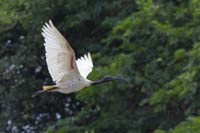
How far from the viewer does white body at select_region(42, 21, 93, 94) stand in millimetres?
11109

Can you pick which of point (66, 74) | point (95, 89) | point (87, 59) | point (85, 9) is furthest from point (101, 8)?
point (66, 74)

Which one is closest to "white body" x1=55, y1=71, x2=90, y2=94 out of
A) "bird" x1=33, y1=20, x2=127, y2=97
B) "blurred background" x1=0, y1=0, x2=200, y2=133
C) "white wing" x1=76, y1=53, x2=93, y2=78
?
"bird" x1=33, y1=20, x2=127, y2=97

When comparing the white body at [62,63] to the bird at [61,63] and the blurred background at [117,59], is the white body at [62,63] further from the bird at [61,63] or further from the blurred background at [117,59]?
the blurred background at [117,59]

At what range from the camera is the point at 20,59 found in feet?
54.5

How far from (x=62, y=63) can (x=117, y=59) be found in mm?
3662

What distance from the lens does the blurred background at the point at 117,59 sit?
579 inches

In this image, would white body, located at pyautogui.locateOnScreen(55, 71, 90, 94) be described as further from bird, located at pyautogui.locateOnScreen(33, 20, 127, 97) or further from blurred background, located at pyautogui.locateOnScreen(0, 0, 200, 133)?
blurred background, located at pyautogui.locateOnScreen(0, 0, 200, 133)

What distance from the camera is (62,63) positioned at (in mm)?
11266

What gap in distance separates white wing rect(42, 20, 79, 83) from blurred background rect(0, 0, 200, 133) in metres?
2.74

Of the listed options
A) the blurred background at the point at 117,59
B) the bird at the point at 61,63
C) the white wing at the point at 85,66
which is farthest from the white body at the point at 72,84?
the blurred background at the point at 117,59

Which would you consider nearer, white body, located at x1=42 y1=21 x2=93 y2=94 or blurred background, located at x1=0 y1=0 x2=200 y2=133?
white body, located at x1=42 y1=21 x2=93 y2=94

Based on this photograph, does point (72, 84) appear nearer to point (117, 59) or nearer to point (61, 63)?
point (61, 63)

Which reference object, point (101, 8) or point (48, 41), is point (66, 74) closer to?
point (48, 41)

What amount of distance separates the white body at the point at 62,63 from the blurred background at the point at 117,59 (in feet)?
8.82
